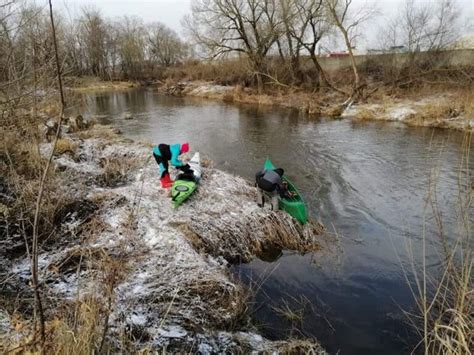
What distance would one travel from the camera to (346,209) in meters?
6.54

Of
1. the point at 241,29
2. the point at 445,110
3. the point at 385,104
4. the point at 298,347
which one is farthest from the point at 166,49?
the point at 298,347

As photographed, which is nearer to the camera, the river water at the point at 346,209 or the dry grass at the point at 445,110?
the river water at the point at 346,209

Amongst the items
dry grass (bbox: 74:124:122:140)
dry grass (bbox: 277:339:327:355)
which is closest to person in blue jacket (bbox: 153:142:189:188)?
dry grass (bbox: 277:339:327:355)

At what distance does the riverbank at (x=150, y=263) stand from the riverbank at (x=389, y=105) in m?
7.11

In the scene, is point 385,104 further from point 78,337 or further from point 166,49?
point 166,49

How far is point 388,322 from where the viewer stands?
3885mm

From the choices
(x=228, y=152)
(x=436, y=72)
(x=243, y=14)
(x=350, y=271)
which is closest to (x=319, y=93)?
(x=436, y=72)

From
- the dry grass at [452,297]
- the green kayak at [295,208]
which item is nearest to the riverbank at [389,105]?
the green kayak at [295,208]

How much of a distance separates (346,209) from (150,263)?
3.86m

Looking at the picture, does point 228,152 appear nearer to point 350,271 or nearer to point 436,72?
point 350,271

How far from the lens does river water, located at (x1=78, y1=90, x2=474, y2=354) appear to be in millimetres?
3904

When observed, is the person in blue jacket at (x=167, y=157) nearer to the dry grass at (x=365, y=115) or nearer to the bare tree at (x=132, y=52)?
the dry grass at (x=365, y=115)

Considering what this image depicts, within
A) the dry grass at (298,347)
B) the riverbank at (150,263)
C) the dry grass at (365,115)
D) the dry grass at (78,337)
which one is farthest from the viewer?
the dry grass at (365,115)

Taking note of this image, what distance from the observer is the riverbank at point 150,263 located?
10.00 ft
